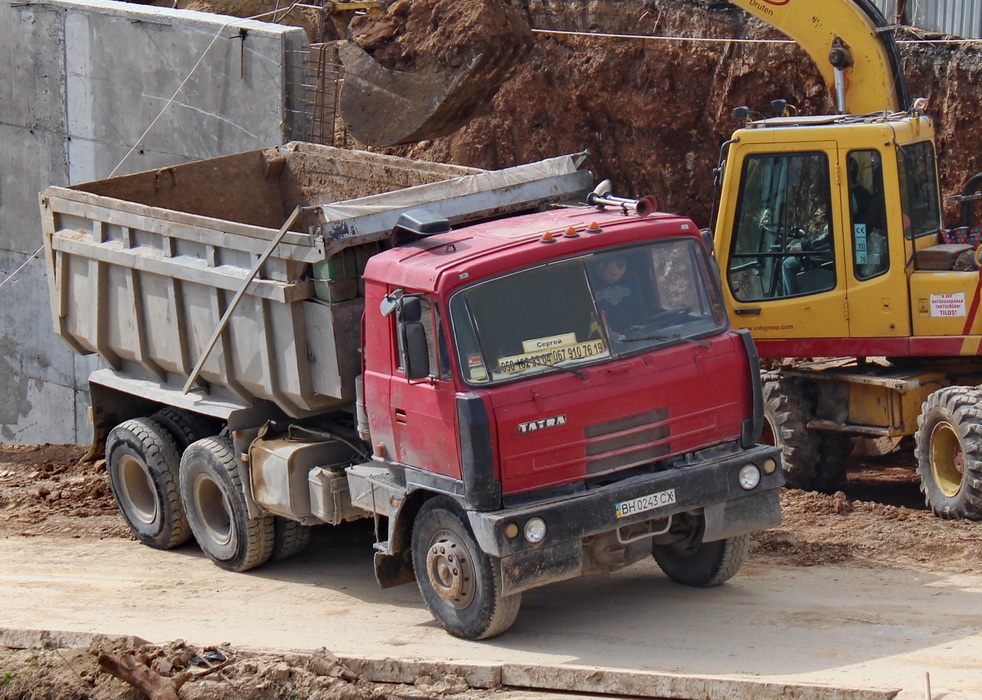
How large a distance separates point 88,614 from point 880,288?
569 centimetres

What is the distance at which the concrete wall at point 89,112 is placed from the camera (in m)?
13.4

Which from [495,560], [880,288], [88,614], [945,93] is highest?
[945,93]

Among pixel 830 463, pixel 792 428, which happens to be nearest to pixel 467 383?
pixel 792 428

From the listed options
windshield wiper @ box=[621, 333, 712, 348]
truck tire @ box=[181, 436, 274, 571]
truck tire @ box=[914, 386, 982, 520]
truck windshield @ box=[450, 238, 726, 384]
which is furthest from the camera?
truck tire @ box=[181, 436, 274, 571]

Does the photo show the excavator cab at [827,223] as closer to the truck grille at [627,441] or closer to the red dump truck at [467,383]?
the red dump truck at [467,383]

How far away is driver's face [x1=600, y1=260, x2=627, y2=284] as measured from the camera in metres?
7.44

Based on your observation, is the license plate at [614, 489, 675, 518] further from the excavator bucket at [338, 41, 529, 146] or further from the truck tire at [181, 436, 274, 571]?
the excavator bucket at [338, 41, 529, 146]

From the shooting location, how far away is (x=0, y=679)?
7.37 meters

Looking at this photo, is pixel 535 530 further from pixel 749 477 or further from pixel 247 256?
pixel 247 256

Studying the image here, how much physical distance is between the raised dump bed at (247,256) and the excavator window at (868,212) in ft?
6.59

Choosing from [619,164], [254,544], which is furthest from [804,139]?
[619,164]

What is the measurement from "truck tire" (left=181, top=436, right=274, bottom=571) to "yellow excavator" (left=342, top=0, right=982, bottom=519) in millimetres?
3782

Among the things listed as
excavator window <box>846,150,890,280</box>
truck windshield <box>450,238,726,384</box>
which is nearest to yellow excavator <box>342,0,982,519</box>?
excavator window <box>846,150,890,280</box>

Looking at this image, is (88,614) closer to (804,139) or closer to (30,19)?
(804,139)
